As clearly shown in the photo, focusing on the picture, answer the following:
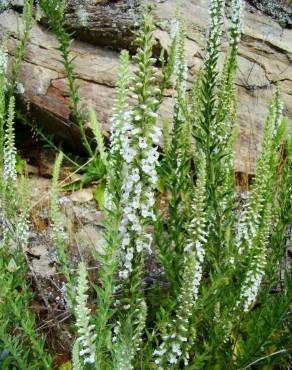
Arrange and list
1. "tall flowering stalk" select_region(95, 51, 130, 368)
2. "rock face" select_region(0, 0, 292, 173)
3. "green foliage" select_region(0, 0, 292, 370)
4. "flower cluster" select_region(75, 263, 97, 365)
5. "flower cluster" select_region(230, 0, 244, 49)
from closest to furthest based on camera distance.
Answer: "flower cluster" select_region(75, 263, 97, 365), "green foliage" select_region(0, 0, 292, 370), "tall flowering stalk" select_region(95, 51, 130, 368), "flower cluster" select_region(230, 0, 244, 49), "rock face" select_region(0, 0, 292, 173)

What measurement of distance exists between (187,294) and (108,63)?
4.10 meters

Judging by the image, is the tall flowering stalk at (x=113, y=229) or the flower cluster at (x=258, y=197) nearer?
the tall flowering stalk at (x=113, y=229)

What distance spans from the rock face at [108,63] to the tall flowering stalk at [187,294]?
2.93 m

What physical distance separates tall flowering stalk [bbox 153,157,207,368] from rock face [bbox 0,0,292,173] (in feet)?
9.62

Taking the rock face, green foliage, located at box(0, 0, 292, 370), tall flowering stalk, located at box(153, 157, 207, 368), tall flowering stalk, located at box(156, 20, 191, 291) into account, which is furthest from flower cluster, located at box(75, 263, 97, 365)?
the rock face

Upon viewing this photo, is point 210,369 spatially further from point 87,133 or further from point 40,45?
point 40,45

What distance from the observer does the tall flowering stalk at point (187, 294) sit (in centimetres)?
250

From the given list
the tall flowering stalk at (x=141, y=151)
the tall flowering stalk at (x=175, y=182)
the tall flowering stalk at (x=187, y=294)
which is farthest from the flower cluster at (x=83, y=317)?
the tall flowering stalk at (x=175, y=182)

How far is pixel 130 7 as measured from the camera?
245 inches

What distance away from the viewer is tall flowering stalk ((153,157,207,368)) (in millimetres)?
2498

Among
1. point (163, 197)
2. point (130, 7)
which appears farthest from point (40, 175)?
point (130, 7)

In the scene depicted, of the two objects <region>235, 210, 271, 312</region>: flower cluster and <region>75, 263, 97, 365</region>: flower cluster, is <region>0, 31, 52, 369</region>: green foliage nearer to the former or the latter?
<region>75, 263, 97, 365</region>: flower cluster

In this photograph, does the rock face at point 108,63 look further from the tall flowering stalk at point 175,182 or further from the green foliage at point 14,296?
the tall flowering stalk at point 175,182

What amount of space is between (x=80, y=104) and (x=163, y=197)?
1493mm
